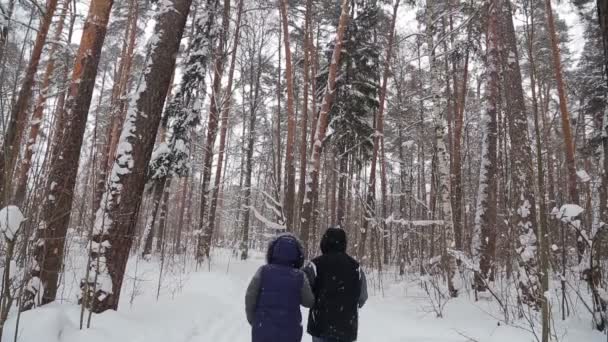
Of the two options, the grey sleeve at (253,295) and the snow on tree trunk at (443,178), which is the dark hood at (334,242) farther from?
the snow on tree trunk at (443,178)

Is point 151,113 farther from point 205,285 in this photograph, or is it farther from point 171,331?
point 205,285

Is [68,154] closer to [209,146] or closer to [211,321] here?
[211,321]

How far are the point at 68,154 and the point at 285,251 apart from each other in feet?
12.2

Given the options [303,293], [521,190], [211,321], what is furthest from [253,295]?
[521,190]

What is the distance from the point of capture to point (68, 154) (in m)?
5.29

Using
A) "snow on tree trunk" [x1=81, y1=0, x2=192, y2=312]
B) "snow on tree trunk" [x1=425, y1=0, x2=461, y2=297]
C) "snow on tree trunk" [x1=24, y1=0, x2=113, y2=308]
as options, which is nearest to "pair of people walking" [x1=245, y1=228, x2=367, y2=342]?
"snow on tree trunk" [x1=81, y1=0, x2=192, y2=312]

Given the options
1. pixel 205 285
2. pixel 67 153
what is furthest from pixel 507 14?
pixel 205 285

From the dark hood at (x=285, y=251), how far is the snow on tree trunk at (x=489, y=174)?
6.19 metres

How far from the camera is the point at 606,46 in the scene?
2672 millimetres

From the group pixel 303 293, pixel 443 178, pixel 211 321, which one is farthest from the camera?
pixel 443 178

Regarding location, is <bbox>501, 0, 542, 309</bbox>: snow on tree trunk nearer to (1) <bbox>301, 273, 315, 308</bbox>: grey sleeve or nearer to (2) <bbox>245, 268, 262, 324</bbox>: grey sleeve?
(1) <bbox>301, 273, 315, 308</bbox>: grey sleeve

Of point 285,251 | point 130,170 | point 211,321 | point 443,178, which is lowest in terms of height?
point 211,321

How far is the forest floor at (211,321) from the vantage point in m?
4.24

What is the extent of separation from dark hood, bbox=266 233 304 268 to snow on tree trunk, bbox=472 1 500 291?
619 cm
